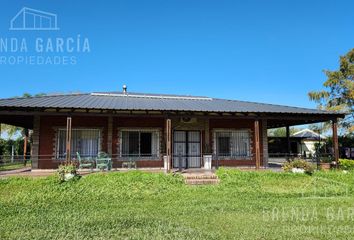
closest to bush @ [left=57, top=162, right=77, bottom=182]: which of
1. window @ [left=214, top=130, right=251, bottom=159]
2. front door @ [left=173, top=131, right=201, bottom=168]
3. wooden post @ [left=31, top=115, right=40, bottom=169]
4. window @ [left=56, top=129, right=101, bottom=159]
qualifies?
window @ [left=56, top=129, right=101, bottom=159]

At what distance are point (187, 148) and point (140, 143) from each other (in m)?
2.62

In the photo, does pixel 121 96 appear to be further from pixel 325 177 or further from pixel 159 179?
pixel 325 177

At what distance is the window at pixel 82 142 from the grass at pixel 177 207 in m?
3.85

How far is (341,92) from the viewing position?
2703 cm

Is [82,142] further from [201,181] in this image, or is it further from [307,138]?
[307,138]

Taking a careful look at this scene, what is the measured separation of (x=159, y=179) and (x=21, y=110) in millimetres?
6816

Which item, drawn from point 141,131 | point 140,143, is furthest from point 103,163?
A: point 141,131

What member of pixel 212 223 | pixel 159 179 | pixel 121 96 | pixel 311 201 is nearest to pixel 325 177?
pixel 311 201

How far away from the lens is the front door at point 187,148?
16312 mm

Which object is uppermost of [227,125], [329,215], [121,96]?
[121,96]

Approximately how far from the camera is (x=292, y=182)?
1212cm

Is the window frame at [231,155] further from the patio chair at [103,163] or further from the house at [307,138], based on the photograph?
the house at [307,138]

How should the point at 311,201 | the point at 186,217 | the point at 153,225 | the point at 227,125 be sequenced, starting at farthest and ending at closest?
the point at 227,125 < the point at 311,201 < the point at 186,217 < the point at 153,225

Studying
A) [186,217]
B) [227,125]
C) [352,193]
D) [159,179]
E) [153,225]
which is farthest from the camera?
[227,125]
